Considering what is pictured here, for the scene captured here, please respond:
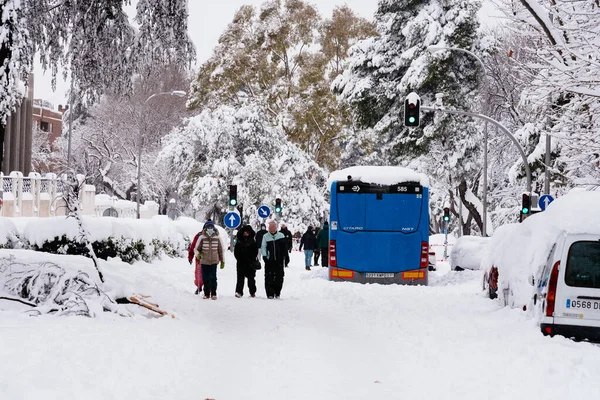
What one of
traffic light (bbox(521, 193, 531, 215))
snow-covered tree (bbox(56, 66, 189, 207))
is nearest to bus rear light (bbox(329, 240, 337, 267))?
traffic light (bbox(521, 193, 531, 215))

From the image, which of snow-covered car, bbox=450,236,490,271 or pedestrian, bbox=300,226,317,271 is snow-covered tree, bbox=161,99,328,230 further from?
snow-covered car, bbox=450,236,490,271

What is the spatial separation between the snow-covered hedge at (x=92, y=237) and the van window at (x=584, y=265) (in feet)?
38.6

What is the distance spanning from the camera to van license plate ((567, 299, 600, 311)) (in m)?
10.5

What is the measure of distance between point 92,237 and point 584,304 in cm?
1548

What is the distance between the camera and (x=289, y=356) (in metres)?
9.98

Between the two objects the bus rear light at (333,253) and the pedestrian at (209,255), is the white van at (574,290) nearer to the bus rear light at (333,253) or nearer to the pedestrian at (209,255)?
the pedestrian at (209,255)

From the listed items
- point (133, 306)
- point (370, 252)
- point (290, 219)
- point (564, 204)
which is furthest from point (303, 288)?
point (290, 219)

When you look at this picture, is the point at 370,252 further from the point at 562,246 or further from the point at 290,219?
the point at 290,219

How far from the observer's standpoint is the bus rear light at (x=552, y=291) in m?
10.6

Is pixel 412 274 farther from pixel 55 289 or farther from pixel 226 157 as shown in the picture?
pixel 226 157

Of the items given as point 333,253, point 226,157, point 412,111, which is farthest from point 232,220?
point 226,157

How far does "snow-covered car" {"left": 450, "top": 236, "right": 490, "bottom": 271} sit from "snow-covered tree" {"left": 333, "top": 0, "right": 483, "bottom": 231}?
15498 millimetres

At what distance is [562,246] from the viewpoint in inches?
419

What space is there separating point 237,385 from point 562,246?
185 inches
